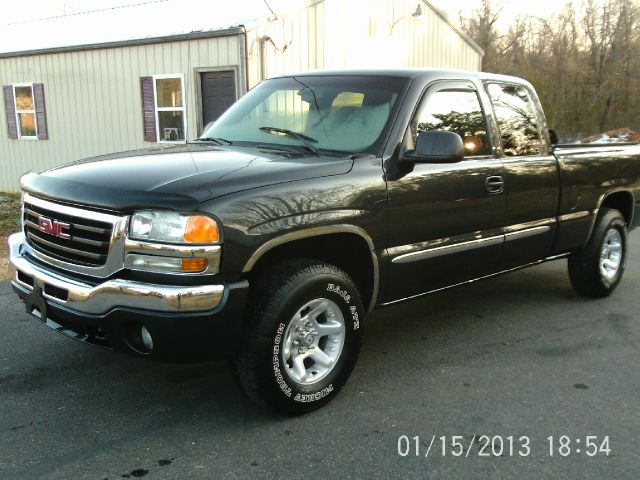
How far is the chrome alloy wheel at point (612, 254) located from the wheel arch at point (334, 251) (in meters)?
2.94

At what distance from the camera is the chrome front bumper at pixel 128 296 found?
2.85 meters

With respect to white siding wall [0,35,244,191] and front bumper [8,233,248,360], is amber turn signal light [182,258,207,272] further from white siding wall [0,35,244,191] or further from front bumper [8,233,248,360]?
white siding wall [0,35,244,191]

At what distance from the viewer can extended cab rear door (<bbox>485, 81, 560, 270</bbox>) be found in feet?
14.8

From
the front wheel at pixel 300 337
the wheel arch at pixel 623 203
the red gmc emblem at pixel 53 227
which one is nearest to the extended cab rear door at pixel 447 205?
the front wheel at pixel 300 337

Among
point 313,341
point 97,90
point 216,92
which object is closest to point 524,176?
point 313,341

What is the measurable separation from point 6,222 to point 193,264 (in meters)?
7.41

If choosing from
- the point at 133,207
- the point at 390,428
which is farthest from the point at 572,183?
the point at 133,207

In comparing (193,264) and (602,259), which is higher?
(193,264)

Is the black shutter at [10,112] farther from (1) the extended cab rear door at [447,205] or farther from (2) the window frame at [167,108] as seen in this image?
(1) the extended cab rear door at [447,205]

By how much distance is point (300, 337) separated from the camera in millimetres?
3377

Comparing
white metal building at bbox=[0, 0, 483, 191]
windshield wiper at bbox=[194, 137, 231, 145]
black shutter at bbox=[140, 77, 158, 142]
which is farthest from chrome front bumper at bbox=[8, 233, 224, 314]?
black shutter at bbox=[140, 77, 158, 142]

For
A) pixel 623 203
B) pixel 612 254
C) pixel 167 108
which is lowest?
pixel 612 254

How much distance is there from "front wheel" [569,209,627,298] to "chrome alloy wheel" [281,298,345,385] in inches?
116

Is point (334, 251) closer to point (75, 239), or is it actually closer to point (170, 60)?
point (75, 239)
